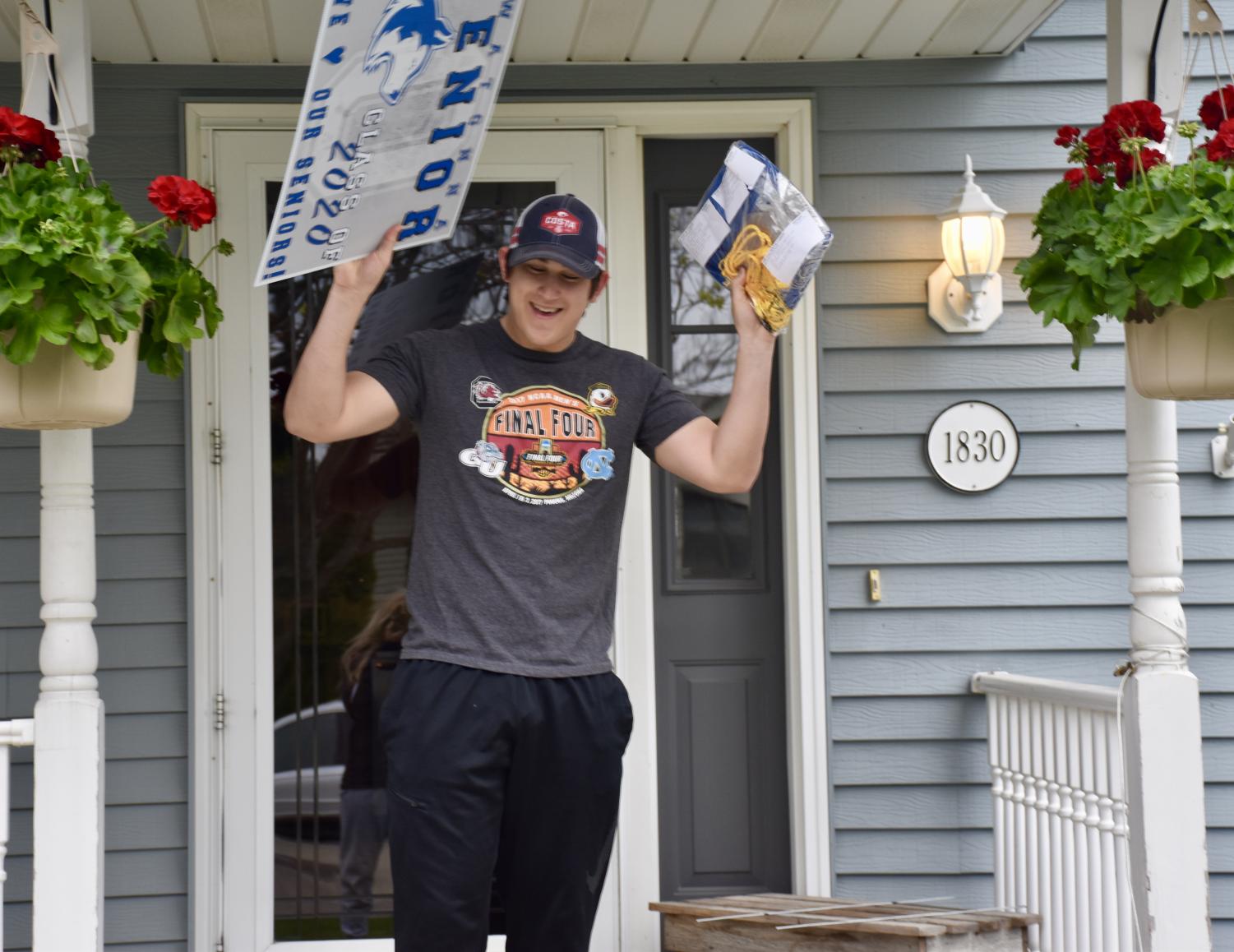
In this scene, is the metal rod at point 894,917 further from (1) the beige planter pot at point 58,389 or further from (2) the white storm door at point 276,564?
(1) the beige planter pot at point 58,389

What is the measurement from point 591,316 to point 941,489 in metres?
1.05

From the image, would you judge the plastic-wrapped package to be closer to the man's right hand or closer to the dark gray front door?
the man's right hand

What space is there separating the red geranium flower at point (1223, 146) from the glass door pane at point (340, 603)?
182 cm

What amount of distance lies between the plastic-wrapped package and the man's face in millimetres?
255

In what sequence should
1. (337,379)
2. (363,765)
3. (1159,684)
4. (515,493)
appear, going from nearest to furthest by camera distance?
1. (337,379)
2. (515,493)
3. (1159,684)
4. (363,765)

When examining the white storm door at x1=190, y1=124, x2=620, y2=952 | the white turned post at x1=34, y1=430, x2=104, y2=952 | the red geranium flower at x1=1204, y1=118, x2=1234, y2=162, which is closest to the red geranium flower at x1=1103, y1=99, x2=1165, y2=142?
the red geranium flower at x1=1204, y1=118, x2=1234, y2=162

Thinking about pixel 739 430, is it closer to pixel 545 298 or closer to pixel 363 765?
pixel 545 298

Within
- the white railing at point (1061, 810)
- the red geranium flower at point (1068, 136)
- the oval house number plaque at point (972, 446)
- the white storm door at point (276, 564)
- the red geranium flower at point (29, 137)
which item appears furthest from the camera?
the oval house number plaque at point (972, 446)

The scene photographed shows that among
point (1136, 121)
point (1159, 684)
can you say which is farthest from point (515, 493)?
point (1159, 684)

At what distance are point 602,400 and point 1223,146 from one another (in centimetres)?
118

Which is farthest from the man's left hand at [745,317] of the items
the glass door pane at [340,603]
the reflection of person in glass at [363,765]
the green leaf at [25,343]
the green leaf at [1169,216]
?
the reflection of person in glass at [363,765]

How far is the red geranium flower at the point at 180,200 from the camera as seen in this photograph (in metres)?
2.37

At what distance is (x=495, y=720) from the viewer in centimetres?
197

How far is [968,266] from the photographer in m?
3.47
